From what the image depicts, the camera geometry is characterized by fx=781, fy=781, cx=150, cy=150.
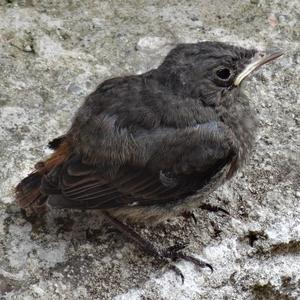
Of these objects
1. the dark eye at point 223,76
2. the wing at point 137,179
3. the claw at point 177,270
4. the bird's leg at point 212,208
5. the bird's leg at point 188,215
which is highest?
the dark eye at point 223,76

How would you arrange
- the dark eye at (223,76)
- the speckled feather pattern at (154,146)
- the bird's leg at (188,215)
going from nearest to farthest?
the speckled feather pattern at (154,146), the dark eye at (223,76), the bird's leg at (188,215)

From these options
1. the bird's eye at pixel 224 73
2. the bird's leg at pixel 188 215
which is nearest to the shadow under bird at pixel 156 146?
the bird's eye at pixel 224 73

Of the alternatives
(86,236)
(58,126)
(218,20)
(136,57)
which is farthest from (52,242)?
(218,20)

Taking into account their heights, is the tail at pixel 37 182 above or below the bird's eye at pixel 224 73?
below

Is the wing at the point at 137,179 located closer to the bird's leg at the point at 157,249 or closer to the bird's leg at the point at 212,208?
the bird's leg at the point at 157,249

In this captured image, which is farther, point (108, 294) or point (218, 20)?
point (218, 20)

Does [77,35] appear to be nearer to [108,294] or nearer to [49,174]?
[49,174]

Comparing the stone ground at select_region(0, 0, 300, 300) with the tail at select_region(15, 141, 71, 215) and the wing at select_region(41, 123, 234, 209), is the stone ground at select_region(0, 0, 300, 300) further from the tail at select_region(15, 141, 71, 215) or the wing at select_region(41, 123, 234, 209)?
the wing at select_region(41, 123, 234, 209)

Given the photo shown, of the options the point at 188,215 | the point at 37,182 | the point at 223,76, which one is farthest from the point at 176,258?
the point at 223,76

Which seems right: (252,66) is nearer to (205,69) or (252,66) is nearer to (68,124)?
(205,69)
